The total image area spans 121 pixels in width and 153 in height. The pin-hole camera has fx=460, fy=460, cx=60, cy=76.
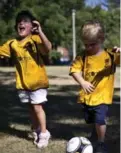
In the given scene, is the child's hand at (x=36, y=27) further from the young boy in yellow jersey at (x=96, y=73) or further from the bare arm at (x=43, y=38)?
the young boy in yellow jersey at (x=96, y=73)

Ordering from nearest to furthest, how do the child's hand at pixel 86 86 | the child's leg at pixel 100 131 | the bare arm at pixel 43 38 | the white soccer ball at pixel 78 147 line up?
the white soccer ball at pixel 78 147, the child's hand at pixel 86 86, the child's leg at pixel 100 131, the bare arm at pixel 43 38

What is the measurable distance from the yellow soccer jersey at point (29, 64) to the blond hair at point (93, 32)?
2.55 ft

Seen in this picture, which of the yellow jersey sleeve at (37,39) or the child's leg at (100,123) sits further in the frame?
the yellow jersey sleeve at (37,39)

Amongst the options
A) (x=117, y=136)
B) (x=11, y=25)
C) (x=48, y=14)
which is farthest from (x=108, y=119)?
(x=48, y=14)

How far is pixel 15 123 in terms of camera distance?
7008 mm

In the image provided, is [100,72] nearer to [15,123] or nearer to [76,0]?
[15,123]

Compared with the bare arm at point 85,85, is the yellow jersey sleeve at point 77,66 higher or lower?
higher

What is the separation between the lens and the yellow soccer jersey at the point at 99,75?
497 cm

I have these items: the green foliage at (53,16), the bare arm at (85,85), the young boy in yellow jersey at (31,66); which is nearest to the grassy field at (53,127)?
the young boy in yellow jersey at (31,66)

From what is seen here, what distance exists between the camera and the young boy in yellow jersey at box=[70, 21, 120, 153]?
493cm

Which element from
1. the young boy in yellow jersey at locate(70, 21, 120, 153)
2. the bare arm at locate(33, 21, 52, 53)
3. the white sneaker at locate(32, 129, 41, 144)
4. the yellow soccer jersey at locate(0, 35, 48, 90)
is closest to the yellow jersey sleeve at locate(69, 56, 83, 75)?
the young boy in yellow jersey at locate(70, 21, 120, 153)

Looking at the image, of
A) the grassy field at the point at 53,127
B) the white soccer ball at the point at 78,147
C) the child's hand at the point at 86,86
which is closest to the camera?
the white soccer ball at the point at 78,147

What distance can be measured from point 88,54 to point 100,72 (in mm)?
247

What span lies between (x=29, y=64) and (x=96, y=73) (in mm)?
946
